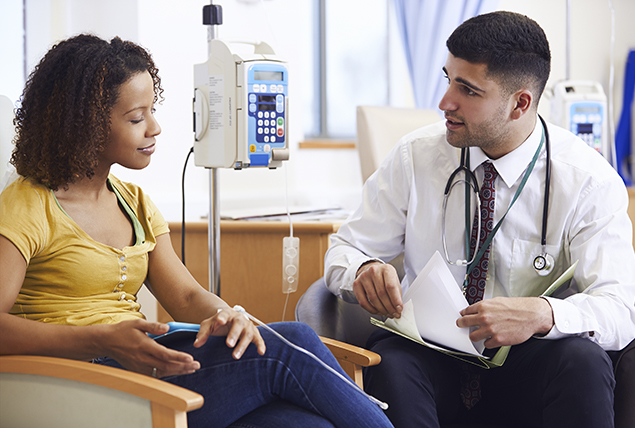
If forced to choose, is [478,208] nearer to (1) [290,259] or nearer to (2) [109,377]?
(1) [290,259]

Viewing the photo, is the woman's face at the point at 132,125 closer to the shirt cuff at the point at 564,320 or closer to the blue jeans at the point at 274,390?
the blue jeans at the point at 274,390

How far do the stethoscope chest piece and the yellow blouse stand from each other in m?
0.86

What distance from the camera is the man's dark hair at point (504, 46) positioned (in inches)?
55.2

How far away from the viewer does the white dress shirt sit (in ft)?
4.29

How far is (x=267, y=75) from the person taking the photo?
5.29ft

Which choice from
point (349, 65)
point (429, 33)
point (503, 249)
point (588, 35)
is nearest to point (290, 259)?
point (503, 249)

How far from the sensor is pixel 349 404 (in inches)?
44.5

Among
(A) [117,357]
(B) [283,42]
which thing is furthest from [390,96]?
(A) [117,357]

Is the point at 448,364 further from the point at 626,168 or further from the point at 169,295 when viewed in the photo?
the point at 626,168

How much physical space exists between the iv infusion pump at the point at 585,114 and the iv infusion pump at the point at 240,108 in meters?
1.71

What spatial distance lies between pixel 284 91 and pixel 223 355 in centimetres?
76

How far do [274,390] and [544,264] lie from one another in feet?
2.17

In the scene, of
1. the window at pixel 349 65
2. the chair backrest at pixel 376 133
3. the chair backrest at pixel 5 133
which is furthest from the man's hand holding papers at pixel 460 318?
the window at pixel 349 65

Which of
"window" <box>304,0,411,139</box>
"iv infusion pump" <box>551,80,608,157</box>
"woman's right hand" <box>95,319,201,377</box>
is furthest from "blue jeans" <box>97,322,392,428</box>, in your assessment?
"window" <box>304,0,411,139</box>
